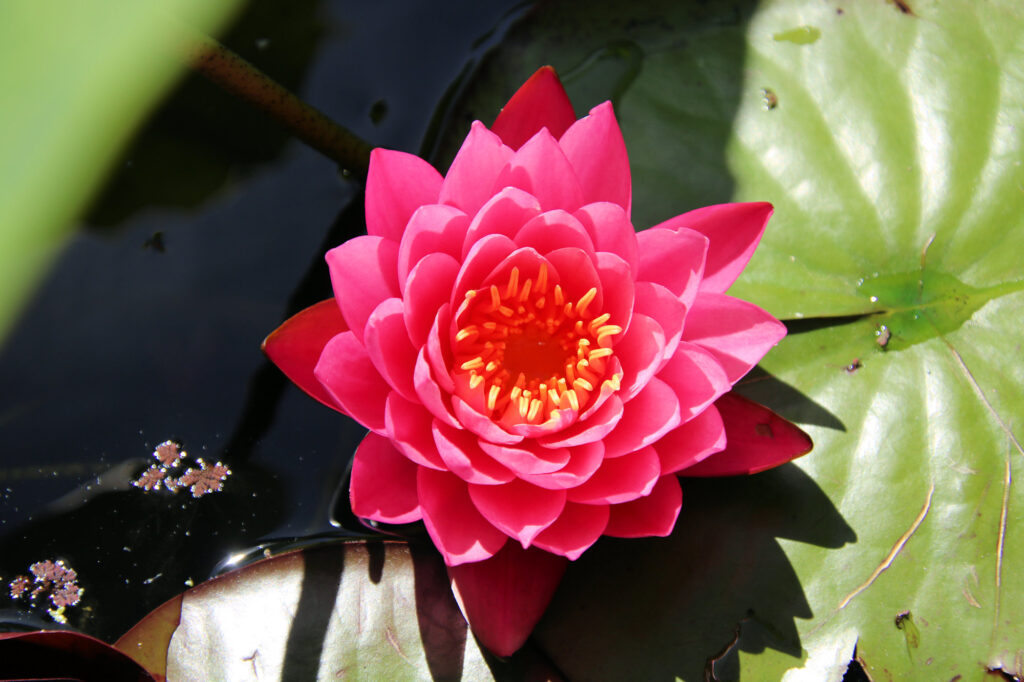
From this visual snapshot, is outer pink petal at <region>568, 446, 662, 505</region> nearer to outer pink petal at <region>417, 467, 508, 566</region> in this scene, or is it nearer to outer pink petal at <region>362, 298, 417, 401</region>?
outer pink petal at <region>417, 467, 508, 566</region>

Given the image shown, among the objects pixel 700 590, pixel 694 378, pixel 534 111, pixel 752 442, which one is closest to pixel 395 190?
pixel 534 111

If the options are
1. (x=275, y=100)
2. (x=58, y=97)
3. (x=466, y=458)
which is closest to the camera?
(x=58, y=97)

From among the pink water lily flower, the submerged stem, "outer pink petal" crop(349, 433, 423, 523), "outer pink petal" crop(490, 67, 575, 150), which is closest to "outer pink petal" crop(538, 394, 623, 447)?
the pink water lily flower

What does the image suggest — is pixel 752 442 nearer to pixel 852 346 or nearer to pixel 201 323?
pixel 852 346

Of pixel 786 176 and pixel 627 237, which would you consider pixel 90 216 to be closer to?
pixel 627 237

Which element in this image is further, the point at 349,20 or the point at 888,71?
the point at 349,20

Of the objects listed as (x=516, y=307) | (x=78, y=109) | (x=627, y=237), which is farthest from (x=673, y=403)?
Result: (x=78, y=109)

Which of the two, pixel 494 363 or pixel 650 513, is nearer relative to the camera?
pixel 650 513
